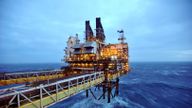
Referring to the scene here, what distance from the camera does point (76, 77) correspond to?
666 inches

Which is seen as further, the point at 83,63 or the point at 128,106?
the point at 83,63

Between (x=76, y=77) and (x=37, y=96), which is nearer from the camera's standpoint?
(x=37, y=96)

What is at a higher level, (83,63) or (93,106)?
(83,63)

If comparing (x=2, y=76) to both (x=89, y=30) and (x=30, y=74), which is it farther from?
(x=89, y=30)

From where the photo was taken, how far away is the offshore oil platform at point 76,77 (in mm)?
12125

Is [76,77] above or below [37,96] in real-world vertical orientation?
above

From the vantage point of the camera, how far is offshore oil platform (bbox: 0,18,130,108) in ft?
39.8

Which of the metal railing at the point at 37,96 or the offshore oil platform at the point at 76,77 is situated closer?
the metal railing at the point at 37,96

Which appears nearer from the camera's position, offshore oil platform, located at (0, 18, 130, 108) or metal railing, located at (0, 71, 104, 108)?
metal railing, located at (0, 71, 104, 108)

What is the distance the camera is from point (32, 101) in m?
11.2

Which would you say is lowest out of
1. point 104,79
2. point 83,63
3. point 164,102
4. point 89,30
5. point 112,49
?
point 164,102

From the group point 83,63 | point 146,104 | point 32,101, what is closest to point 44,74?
point 83,63

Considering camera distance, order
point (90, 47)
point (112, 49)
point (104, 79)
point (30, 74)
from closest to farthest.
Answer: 1. point (104, 79)
2. point (30, 74)
3. point (90, 47)
4. point (112, 49)

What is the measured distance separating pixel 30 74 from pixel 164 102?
3473 centimetres
